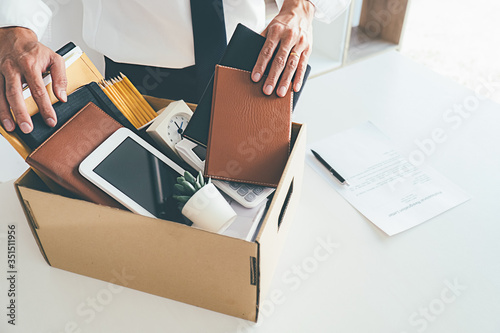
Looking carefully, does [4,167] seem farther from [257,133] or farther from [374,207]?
[374,207]

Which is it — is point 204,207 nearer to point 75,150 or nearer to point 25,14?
point 75,150

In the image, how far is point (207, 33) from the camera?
1049mm

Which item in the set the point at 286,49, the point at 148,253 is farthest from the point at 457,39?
the point at 148,253

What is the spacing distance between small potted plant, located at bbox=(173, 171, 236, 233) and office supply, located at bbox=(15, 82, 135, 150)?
0.23 metres

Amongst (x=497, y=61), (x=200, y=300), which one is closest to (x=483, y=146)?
(x=200, y=300)

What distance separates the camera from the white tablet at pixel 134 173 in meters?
0.70

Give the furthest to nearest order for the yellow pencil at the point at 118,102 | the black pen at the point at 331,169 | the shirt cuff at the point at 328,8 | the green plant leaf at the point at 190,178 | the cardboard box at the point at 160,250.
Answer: the shirt cuff at the point at 328,8 < the black pen at the point at 331,169 < the yellow pencil at the point at 118,102 < the green plant leaf at the point at 190,178 < the cardboard box at the point at 160,250

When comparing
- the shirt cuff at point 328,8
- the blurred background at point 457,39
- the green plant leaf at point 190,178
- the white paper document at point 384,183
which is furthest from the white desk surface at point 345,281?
the blurred background at point 457,39

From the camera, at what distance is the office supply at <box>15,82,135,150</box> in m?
0.72

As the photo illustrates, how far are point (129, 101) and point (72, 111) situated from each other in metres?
0.15

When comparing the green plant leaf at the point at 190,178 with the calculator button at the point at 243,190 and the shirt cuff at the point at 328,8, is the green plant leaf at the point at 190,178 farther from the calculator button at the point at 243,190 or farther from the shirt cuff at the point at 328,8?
the shirt cuff at the point at 328,8

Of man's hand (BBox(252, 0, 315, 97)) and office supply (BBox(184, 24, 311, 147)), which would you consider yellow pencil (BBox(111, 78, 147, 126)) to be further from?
man's hand (BBox(252, 0, 315, 97))

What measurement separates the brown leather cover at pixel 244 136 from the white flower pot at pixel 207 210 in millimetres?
86

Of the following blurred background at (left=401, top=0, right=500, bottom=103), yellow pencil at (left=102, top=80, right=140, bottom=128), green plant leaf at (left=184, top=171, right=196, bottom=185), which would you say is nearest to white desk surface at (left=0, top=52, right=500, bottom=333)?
green plant leaf at (left=184, top=171, right=196, bottom=185)
